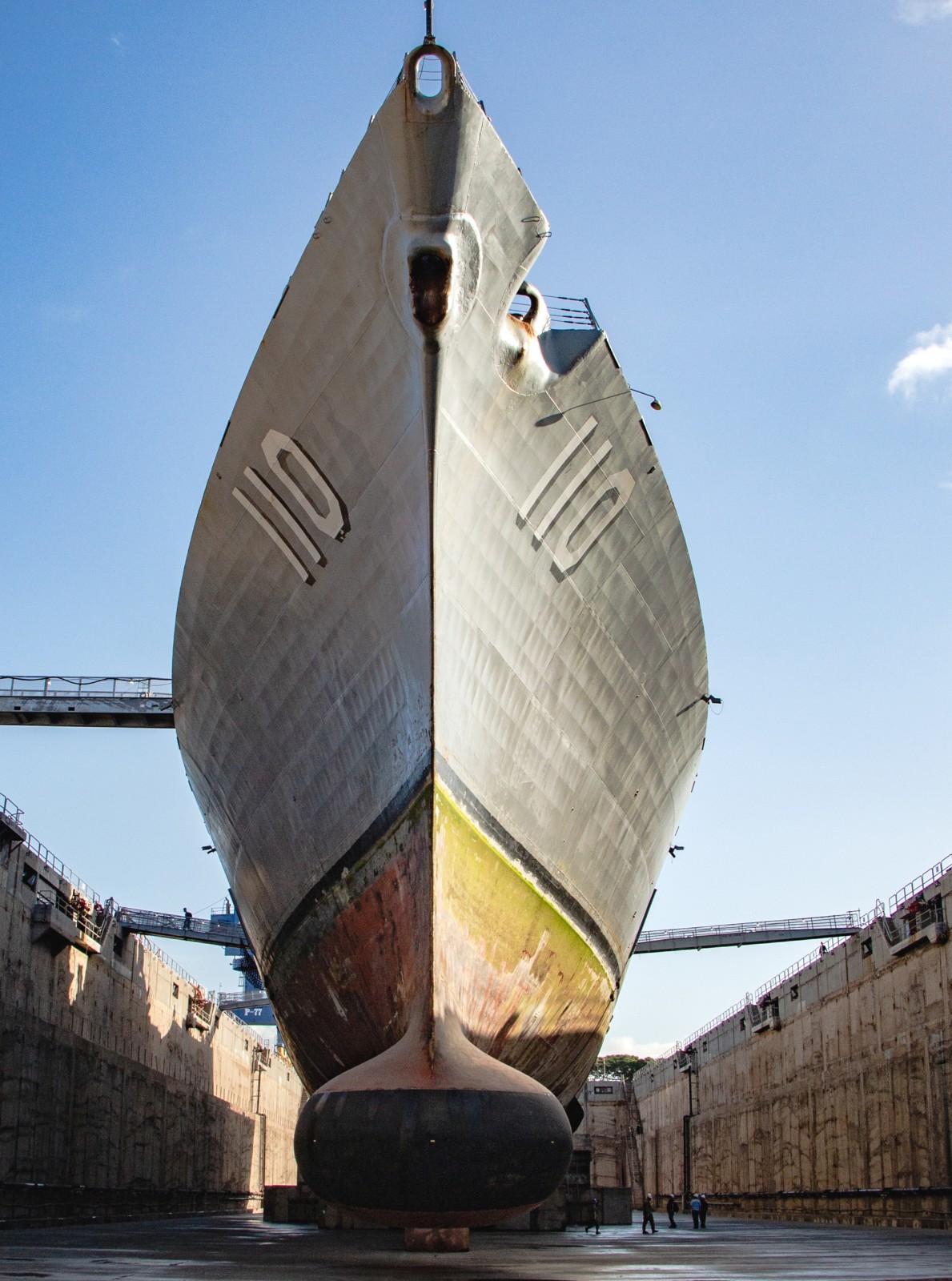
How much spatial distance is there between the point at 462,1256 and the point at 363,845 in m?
3.95

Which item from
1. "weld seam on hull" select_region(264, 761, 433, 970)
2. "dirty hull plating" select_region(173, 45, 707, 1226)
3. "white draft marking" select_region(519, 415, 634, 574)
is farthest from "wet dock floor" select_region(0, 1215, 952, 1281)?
"white draft marking" select_region(519, 415, 634, 574)

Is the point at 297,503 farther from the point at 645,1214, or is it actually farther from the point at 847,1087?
the point at 847,1087

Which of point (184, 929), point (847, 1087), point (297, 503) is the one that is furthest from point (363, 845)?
point (184, 929)

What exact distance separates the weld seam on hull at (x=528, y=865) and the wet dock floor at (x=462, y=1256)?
291 centimetres

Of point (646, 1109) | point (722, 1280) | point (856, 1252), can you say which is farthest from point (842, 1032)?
point (646, 1109)

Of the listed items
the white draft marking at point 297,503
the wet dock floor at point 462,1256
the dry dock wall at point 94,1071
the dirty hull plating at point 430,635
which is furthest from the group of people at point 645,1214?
the white draft marking at point 297,503

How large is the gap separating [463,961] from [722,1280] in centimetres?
291

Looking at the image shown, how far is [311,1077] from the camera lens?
10891 mm

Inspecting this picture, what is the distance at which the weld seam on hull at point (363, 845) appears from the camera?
8758 millimetres

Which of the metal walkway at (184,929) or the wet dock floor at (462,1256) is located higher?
the metal walkway at (184,929)

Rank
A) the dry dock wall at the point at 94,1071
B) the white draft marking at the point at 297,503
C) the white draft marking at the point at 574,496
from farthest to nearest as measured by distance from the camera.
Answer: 1. the dry dock wall at the point at 94,1071
2. the white draft marking at the point at 574,496
3. the white draft marking at the point at 297,503

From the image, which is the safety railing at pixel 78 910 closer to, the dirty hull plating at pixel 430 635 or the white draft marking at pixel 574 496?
the dirty hull plating at pixel 430 635

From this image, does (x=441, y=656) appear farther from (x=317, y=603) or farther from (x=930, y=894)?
(x=930, y=894)

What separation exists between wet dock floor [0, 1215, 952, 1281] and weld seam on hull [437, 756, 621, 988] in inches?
114
